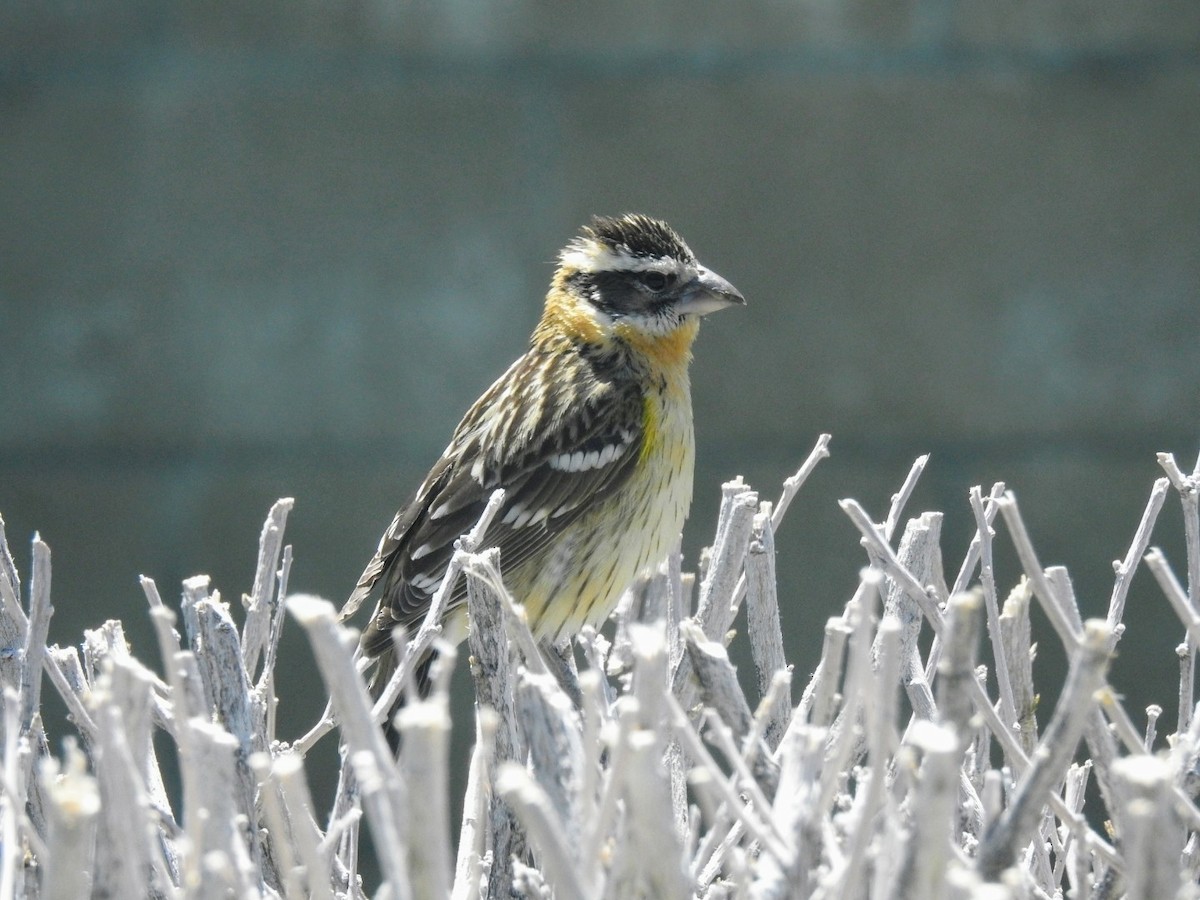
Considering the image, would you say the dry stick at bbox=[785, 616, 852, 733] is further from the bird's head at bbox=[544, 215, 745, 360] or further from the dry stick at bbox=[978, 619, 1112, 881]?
the bird's head at bbox=[544, 215, 745, 360]

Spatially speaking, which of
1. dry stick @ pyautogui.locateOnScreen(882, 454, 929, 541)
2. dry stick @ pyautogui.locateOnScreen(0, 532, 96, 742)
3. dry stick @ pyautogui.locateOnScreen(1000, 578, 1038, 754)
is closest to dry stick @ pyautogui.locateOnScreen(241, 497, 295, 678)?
dry stick @ pyautogui.locateOnScreen(0, 532, 96, 742)

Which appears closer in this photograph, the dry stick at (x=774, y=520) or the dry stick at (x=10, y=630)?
the dry stick at (x=10, y=630)

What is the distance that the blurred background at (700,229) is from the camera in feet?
12.3

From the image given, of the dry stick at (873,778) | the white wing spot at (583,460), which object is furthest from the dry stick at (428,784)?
the white wing spot at (583,460)

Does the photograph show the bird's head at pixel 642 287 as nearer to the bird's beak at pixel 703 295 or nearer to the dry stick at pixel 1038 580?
the bird's beak at pixel 703 295

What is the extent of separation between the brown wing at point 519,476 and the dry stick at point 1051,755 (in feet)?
4.28

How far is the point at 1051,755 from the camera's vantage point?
912mm

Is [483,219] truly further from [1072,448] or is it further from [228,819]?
[228,819]

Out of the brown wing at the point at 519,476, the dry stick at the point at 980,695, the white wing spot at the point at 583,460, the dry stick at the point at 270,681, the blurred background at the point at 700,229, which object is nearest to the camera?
the dry stick at the point at 980,695

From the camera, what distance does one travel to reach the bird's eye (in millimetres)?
2547

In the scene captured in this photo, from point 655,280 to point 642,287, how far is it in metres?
0.02

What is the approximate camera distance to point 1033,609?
3.58 m

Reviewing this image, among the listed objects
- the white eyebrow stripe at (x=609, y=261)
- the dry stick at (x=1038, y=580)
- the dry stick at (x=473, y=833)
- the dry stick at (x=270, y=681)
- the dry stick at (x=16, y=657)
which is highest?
the dry stick at (x=1038, y=580)

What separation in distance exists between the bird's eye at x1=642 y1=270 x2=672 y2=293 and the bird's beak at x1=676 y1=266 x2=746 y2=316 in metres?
0.03
